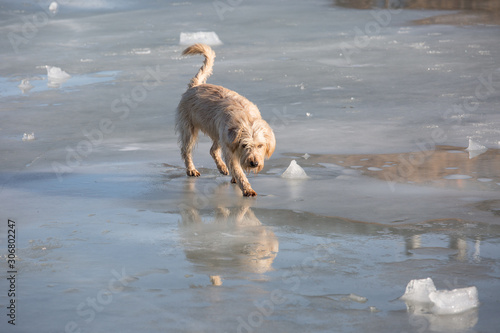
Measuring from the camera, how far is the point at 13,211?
6.49m

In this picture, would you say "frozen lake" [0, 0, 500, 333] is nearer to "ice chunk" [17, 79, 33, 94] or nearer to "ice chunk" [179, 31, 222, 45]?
"ice chunk" [17, 79, 33, 94]

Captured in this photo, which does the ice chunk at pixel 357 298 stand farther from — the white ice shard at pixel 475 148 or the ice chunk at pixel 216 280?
the white ice shard at pixel 475 148

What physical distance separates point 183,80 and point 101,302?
9.05 m

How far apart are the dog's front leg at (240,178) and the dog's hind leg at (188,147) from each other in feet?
3.00

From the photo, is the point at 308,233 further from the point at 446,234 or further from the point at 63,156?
the point at 63,156

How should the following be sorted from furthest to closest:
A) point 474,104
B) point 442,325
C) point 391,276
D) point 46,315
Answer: point 474,104 → point 391,276 → point 46,315 → point 442,325

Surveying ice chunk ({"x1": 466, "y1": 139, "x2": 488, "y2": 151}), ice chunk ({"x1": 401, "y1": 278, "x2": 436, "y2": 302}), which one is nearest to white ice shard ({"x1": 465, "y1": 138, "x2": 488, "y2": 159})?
ice chunk ({"x1": 466, "y1": 139, "x2": 488, "y2": 151})

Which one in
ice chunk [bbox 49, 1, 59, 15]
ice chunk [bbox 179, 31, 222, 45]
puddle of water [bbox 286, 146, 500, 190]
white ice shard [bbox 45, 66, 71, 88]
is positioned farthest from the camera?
ice chunk [bbox 49, 1, 59, 15]

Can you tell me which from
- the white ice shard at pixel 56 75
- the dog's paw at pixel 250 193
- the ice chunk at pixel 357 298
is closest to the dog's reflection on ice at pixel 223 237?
the dog's paw at pixel 250 193

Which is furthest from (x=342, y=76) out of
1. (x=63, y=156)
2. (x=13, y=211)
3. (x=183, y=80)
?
(x=13, y=211)

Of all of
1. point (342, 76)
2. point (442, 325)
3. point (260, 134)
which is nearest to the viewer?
point (442, 325)

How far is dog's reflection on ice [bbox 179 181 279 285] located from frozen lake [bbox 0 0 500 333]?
0.07ft

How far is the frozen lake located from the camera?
429cm

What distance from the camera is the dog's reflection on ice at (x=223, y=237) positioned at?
16.2ft
